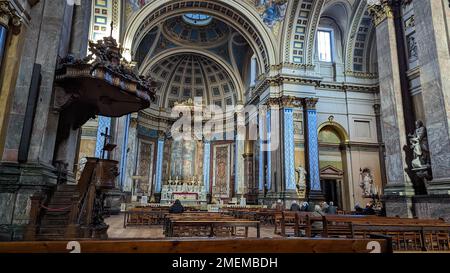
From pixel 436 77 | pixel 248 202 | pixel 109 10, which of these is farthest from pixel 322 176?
pixel 109 10

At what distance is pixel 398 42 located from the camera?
324 inches

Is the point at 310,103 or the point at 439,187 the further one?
the point at 310,103

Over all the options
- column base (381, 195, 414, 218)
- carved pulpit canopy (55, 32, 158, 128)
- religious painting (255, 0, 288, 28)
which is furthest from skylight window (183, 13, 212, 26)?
column base (381, 195, 414, 218)

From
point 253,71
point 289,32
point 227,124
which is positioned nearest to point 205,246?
point 289,32

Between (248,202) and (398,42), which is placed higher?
(398,42)

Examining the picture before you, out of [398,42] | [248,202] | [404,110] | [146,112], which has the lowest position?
[248,202]

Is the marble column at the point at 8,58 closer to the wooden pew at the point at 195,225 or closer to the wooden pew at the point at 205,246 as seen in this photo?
the wooden pew at the point at 195,225

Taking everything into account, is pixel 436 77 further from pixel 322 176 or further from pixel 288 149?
pixel 322 176

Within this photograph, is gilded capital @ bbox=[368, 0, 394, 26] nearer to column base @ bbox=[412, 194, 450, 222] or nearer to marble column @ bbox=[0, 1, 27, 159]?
column base @ bbox=[412, 194, 450, 222]

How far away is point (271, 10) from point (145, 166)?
48.7 ft

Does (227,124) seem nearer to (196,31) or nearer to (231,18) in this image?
(196,31)

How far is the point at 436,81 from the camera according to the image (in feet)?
21.6

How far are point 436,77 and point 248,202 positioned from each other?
1400 cm

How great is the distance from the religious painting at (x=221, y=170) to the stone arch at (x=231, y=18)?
8433mm
